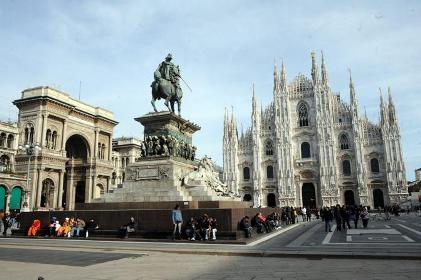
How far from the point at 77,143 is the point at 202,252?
45522 mm

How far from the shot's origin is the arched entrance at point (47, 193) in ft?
147

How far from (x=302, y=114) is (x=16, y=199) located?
45.9 m

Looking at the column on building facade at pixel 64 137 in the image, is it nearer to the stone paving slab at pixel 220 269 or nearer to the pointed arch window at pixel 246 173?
the pointed arch window at pixel 246 173

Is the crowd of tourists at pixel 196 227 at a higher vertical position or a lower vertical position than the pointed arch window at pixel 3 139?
lower

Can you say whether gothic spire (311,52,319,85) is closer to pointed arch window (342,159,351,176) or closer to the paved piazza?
pointed arch window (342,159,351,176)

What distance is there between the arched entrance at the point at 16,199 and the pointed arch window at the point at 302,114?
146 feet

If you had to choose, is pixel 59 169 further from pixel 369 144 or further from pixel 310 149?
pixel 369 144

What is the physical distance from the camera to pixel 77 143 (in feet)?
171

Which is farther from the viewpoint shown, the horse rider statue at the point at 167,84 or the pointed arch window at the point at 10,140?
the pointed arch window at the point at 10,140

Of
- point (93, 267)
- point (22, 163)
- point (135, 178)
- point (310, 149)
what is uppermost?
point (310, 149)

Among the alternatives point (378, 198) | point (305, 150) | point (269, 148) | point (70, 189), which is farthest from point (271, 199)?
point (70, 189)

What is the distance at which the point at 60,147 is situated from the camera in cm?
4600

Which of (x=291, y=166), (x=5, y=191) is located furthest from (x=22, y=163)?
(x=291, y=166)

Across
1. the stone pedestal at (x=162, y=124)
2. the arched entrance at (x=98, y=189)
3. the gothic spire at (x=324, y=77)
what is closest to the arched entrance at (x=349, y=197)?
the gothic spire at (x=324, y=77)
